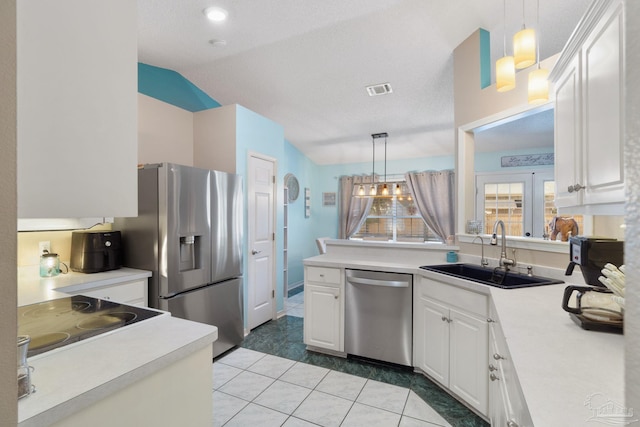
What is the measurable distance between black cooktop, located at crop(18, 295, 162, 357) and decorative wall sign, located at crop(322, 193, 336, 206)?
17.0ft

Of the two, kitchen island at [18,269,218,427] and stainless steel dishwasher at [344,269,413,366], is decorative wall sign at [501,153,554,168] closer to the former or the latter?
stainless steel dishwasher at [344,269,413,366]

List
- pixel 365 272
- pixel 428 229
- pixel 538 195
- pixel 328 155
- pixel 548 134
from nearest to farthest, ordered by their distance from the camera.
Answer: pixel 365 272
pixel 548 134
pixel 538 195
pixel 428 229
pixel 328 155

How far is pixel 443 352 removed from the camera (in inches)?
84.5

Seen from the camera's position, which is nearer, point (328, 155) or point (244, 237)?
point (244, 237)

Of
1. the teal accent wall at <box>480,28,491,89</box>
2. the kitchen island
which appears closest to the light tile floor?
the kitchen island

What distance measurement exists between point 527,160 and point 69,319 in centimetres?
561

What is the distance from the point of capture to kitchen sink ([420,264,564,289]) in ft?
6.19

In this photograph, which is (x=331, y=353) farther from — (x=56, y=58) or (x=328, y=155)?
(x=328, y=155)

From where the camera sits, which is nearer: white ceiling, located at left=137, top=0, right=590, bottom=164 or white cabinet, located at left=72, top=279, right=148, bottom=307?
white cabinet, located at left=72, top=279, right=148, bottom=307

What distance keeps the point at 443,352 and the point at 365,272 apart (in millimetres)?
822

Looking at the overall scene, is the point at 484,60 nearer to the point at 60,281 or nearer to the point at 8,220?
the point at 8,220

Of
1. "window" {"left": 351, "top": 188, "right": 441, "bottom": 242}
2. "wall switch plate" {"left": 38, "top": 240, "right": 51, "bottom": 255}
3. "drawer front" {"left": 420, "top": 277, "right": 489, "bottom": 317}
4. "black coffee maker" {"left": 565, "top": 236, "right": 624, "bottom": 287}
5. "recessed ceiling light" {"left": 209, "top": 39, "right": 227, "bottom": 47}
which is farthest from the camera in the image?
"window" {"left": 351, "top": 188, "right": 441, "bottom": 242}

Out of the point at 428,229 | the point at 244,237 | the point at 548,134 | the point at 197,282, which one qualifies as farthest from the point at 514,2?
the point at 428,229

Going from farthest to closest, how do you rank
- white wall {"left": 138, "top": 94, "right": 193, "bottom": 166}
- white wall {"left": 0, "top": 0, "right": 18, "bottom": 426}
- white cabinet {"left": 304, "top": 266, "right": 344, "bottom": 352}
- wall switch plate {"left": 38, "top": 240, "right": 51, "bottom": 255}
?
white wall {"left": 138, "top": 94, "right": 193, "bottom": 166} < white cabinet {"left": 304, "top": 266, "right": 344, "bottom": 352} < wall switch plate {"left": 38, "top": 240, "right": 51, "bottom": 255} < white wall {"left": 0, "top": 0, "right": 18, "bottom": 426}
